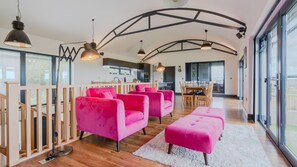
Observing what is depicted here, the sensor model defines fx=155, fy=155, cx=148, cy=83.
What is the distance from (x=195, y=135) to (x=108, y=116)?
3.92 feet

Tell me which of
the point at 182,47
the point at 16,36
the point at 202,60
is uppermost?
the point at 182,47

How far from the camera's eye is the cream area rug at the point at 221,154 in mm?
1840

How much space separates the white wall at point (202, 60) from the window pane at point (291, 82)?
7.19 meters

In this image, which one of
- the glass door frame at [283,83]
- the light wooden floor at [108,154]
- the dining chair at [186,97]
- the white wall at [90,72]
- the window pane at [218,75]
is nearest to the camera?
the light wooden floor at [108,154]

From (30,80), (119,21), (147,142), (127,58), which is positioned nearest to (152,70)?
(127,58)

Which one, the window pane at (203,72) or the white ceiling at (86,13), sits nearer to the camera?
the white ceiling at (86,13)

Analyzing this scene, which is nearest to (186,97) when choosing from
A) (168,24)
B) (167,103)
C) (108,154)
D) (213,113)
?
(167,103)

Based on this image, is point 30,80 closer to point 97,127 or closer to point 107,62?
point 107,62

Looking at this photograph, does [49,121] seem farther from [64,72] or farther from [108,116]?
[64,72]

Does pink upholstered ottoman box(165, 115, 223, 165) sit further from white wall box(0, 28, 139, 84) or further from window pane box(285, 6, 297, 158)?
white wall box(0, 28, 139, 84)

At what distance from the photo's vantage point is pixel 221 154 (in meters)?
2.05

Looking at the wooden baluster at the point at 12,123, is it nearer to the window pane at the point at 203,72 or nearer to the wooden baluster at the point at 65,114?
the wooden baluster at the point at 65,114

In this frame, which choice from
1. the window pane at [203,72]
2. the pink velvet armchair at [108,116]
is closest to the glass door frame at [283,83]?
the pink velvet armchair at [108,116]

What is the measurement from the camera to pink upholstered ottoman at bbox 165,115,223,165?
1.79m
